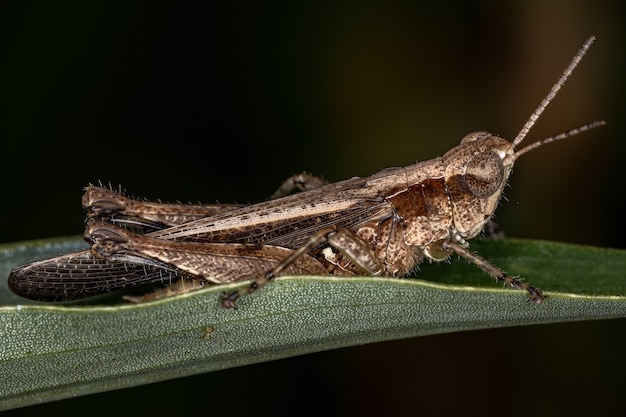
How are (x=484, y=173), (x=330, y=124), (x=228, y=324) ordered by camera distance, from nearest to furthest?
(x=228, y=324), (x=484, y=173), (x=330, y=124)

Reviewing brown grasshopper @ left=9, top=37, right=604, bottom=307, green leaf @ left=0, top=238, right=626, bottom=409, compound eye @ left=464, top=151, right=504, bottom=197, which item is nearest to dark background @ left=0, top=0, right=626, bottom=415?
brown grasshopper @ left=9, top=37, right=604, bottom=307

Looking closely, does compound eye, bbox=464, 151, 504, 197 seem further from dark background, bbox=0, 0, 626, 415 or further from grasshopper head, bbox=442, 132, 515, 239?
dark background, bbox=0, 0, 626, 415

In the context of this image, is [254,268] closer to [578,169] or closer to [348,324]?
[348,324]

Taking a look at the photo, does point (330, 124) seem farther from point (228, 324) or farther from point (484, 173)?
point (228, 324)

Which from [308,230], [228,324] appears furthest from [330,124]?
[228,324]

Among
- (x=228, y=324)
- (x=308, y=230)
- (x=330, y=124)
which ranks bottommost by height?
(x=228, y=324)
